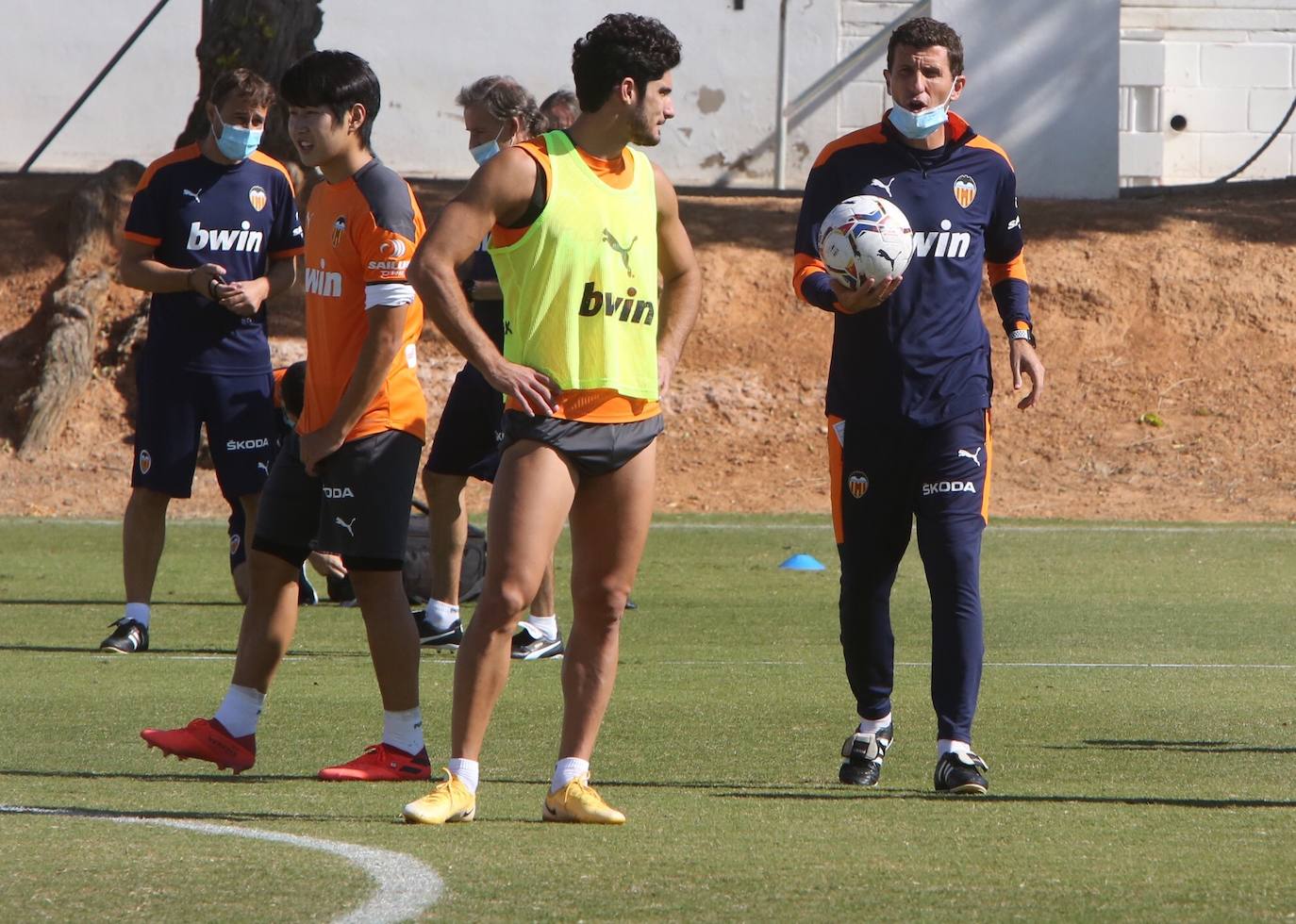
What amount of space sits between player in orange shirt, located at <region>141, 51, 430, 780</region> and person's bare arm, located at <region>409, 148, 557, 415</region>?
84 centimetres

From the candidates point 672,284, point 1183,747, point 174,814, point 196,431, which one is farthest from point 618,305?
point 196,431

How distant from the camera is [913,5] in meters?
24.6

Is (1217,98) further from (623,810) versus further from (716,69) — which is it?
(623,810)

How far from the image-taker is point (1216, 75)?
27.4m

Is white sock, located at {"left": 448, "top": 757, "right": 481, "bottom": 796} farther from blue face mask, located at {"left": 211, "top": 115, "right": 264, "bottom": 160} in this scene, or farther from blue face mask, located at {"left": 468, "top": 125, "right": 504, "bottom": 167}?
blue face mask, located at {"left": 211, "top": 115, "right": 264, "bottom": 160}

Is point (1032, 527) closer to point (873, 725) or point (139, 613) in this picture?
point (139, 613)

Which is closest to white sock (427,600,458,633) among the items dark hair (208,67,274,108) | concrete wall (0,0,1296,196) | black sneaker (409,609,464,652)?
black sneaker (409,609,464,652)

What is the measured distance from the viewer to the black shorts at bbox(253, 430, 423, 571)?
624 cm

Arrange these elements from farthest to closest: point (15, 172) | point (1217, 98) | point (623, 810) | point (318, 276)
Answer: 1. point (1217, 98)
2. point (15, 172)
3. point (318, 276)
4. point (623, 810)

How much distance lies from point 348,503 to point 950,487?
5.95 ft

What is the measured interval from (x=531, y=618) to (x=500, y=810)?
147 inches

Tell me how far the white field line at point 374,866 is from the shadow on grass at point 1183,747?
278 centimetres

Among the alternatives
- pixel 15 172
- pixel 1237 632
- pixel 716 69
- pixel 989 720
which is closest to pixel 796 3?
pixel 716 69

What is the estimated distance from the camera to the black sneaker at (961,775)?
5941 mm
